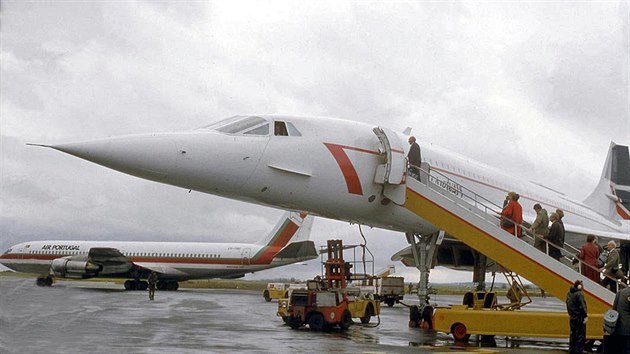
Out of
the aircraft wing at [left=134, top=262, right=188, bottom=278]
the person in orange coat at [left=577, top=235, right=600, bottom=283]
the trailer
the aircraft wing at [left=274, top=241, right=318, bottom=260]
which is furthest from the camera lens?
the aircraft wing at [left=134, top=262, right=188, bottom=278]

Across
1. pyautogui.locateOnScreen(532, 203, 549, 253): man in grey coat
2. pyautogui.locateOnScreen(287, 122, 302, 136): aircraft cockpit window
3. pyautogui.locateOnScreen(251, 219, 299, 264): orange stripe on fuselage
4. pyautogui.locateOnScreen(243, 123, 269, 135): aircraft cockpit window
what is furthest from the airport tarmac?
pyautogui.locateOnScreen(251, 219, 299, 264): orange stripe on fuselage

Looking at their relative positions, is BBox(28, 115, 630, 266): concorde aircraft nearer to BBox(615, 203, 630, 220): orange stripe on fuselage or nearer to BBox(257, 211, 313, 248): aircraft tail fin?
BBox(615, 203, 630, 220): orange stripe on fuselage

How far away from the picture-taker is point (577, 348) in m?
11.3

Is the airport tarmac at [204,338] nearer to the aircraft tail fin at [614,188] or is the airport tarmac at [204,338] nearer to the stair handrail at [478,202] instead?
the stair handrail at [478,202]

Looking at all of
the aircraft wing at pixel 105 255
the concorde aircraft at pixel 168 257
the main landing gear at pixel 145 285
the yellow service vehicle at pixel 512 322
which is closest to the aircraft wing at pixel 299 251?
the concorde aircraft at pixel 168 257

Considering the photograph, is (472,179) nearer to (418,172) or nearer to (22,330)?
(418,172)

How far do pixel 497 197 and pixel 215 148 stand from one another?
9.34 metres

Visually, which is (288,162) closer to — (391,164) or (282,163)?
(282,163)

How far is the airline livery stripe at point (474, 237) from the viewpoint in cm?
1320

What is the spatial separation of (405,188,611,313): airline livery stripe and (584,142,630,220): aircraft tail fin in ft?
62.1

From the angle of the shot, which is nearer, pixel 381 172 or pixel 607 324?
pixel 607 324

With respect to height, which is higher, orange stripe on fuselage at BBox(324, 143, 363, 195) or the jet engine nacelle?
orange stripe on fuselage at BBox(324, 143, 363, 195)

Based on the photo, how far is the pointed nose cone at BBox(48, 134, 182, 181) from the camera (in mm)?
11617

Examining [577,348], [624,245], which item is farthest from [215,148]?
[624,245]
